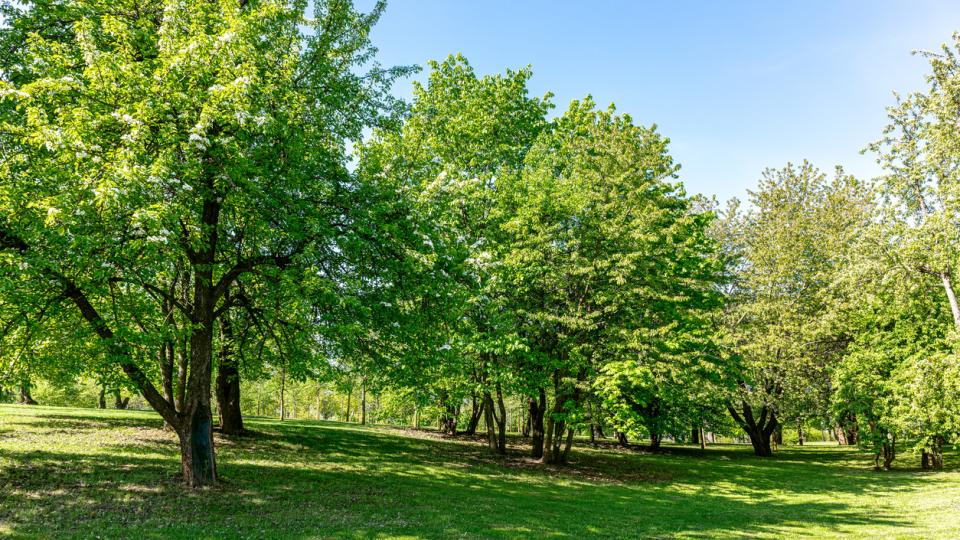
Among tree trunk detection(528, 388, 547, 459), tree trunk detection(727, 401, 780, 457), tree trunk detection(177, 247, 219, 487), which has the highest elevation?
tree trunk detection(177, 247, 219, 487)

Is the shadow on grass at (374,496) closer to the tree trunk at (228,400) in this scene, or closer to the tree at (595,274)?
the tree trunk at (228,400)

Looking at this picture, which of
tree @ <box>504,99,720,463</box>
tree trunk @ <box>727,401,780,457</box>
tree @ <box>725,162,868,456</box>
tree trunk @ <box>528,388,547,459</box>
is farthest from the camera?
tree trunk @ <box>727,401,780,457</box>

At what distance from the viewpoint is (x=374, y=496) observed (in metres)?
15.1

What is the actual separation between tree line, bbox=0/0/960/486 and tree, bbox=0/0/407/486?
7cm

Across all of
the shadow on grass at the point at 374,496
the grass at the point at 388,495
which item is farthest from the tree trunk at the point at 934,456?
the shadow on grass at the point at 374,496

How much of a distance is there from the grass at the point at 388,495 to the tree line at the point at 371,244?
218 cm

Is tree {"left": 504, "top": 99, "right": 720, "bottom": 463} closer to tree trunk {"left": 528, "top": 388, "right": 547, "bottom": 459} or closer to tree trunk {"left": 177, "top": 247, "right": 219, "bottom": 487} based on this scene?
tree trunk {"left": 528, "top": 388, "right": 547, "bottom": 459}

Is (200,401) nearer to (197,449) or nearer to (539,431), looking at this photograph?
(197,449)

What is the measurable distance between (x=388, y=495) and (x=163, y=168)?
35.2 ft

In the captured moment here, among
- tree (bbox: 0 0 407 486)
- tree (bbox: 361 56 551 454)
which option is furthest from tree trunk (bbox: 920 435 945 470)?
tree (bbox: 0 0 407 486)

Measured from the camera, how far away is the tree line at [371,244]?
11.1 metres

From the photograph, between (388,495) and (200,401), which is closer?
(200,401)

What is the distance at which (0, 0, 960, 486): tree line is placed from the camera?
36.3 feet

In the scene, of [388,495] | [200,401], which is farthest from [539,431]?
[200,401]
